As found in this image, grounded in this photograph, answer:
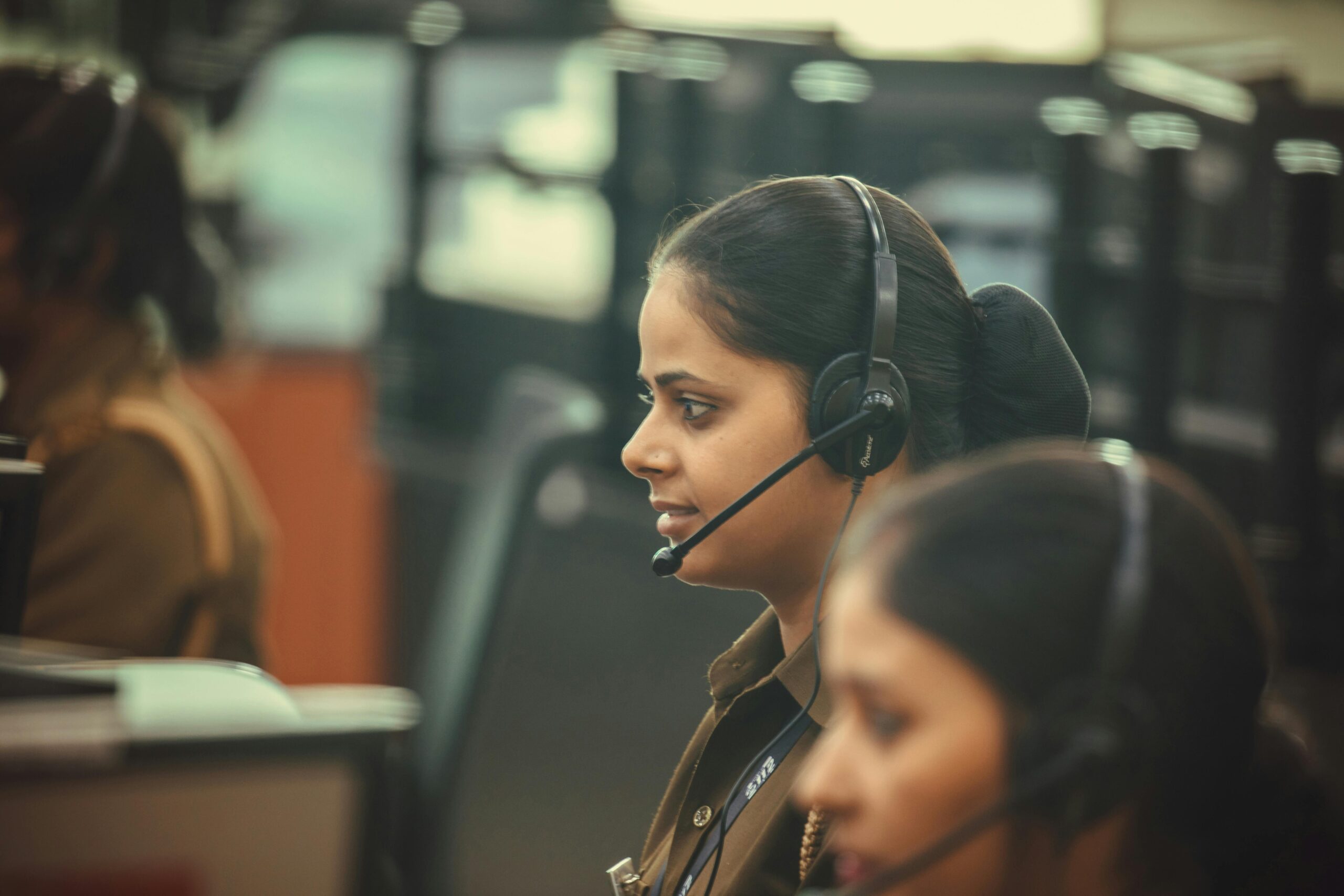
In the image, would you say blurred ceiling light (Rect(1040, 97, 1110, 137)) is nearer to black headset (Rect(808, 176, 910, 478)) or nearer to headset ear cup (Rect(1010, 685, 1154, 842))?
black headset (Rect(808, 176, 910, 478))

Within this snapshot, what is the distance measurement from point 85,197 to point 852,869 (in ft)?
4.28

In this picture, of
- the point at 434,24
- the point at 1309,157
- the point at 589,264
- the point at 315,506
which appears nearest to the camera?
the point at 1309,157

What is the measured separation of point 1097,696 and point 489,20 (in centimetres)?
396

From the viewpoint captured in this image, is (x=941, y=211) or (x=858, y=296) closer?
(x=858, y=296)

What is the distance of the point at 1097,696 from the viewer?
0.60m

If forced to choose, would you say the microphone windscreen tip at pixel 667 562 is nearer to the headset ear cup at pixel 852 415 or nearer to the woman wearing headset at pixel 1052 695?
the headset ear cup at pixel 852 415

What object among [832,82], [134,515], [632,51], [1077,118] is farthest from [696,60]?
[134,515]

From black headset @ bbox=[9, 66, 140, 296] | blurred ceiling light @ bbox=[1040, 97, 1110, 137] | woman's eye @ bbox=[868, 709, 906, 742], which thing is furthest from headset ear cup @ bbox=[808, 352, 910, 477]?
blurred ceiling light @ bbox=[1040, 97, 1110, 137]

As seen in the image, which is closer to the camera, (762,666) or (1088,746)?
(1088,746)

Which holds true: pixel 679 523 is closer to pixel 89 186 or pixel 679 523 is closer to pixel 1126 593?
pixel 1126 593

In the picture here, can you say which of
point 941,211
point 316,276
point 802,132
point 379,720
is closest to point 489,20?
point 316,276

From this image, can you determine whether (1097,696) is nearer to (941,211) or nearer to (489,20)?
(941,211)

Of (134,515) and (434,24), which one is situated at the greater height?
(434,24)

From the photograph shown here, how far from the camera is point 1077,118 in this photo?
2705 millimetres
